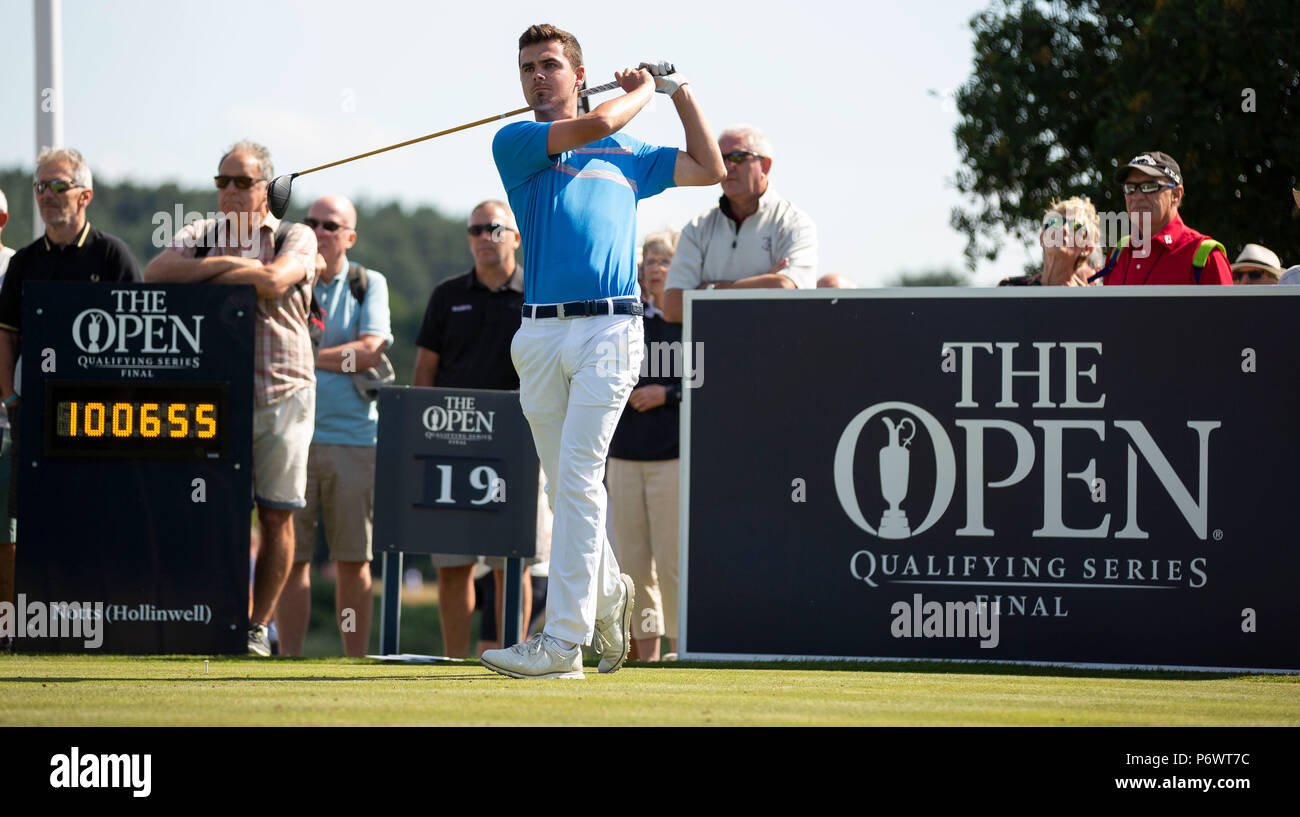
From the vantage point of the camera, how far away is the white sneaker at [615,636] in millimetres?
6758

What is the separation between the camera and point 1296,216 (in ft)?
43.2

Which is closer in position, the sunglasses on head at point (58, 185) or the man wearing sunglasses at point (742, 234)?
the sunglasses on head at point (58, 185)

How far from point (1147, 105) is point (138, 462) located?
32.4ft

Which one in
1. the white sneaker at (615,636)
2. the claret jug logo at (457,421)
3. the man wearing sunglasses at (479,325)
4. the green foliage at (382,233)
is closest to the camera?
the white sneaker at (615,636)

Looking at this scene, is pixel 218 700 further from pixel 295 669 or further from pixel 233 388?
pixel 233 388

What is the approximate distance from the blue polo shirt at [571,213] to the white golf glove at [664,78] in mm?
274

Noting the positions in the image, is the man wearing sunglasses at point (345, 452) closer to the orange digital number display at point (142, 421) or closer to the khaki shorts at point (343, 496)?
the khaki shorts at point (343, 496)

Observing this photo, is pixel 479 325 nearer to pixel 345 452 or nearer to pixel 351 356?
pixel 351 356

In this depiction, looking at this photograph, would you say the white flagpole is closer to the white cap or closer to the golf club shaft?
the golf club shaft

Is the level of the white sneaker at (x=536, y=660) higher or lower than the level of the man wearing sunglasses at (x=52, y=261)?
lower

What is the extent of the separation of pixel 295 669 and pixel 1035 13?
12.9 meters

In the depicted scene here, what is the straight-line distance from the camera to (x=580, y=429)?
20.7ft

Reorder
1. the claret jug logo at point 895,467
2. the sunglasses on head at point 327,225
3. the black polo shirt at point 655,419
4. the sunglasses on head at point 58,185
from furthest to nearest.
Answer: the sunglasses on head at point 327,225 → the black polo shirt at point 655,419 → the sunglasses on head at point 58,185 → the claret jug logo at point 895,467

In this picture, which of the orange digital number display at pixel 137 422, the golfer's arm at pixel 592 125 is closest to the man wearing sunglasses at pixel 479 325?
the orange digital number display at pixel 137 422
